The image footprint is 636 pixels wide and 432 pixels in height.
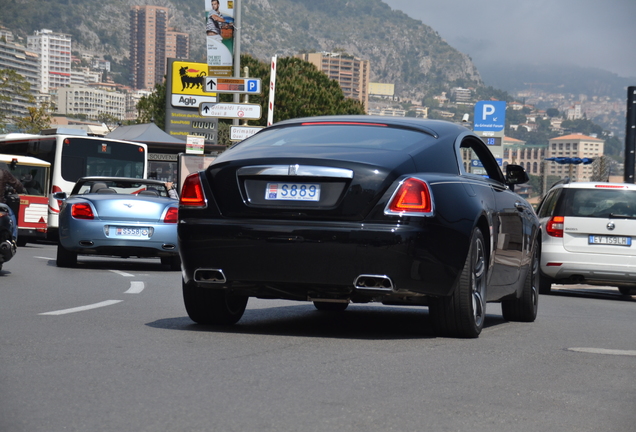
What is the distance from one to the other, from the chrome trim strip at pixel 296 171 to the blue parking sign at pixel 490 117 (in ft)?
87.9

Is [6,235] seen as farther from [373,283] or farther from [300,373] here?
[300,373]

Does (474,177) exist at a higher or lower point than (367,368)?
higher

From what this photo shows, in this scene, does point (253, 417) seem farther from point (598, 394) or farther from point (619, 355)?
point (619, 355)

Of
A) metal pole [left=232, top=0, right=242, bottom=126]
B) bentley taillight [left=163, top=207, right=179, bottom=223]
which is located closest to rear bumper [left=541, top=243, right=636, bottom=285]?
bentley taillight [left=163, top=207, right=179, bottom=223]

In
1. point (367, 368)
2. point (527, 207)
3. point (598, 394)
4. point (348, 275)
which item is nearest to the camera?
point (598, 394)

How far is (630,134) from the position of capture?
27484 millimetres

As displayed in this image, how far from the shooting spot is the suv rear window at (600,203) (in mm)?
14695

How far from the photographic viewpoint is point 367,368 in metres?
5.49

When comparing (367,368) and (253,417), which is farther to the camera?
(367,368)

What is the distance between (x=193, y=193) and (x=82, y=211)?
8422 millimetres

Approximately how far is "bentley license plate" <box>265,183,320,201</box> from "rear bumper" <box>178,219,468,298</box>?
168 mm

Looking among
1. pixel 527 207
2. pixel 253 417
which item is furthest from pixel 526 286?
pixel 253 417

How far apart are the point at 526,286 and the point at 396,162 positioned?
2754 millimetres

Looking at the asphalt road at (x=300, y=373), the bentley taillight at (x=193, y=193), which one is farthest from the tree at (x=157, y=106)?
the bentley taillight at (x=193, y=193)
